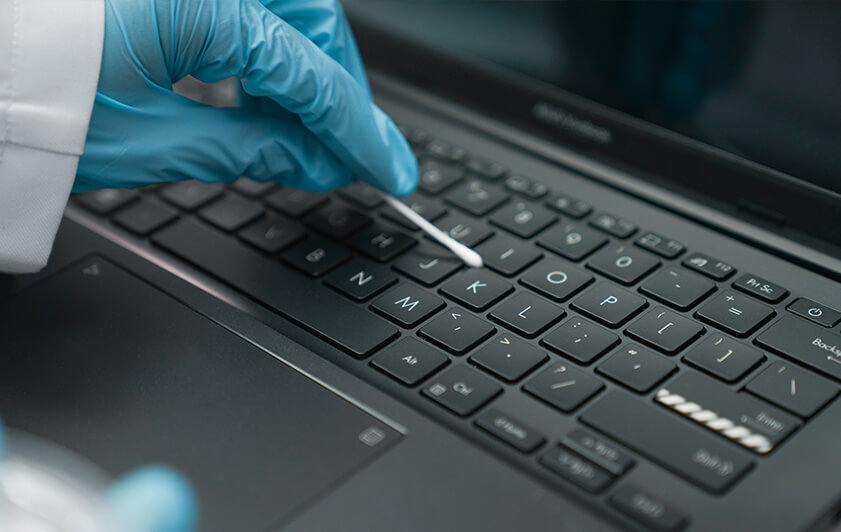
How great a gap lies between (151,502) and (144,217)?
1.04 feet

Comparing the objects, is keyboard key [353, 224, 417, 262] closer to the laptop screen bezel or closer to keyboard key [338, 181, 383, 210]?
keyboard key [338, 181, 383, 210]

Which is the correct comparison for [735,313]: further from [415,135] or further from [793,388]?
[415,135]

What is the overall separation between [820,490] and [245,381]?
351 millimetres

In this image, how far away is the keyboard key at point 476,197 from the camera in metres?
0.69

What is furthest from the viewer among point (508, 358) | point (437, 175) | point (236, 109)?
point (437, 175)

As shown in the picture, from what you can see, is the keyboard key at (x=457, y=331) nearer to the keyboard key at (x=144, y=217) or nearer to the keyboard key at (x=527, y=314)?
the keyboard key at (x=527, y=314)

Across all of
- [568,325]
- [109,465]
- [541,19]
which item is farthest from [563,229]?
[109,465]

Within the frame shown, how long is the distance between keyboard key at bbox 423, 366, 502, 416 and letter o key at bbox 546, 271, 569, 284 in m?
0.12

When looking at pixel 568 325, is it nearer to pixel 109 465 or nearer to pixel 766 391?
pixel 766 391

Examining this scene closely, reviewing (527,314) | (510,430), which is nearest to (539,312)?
(527,314)

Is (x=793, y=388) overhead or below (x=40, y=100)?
below

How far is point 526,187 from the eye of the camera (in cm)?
72

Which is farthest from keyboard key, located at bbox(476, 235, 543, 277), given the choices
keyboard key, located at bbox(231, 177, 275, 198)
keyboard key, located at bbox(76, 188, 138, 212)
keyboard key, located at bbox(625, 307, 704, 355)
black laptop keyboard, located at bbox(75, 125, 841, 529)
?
keyboard key, located at bbox(76, 188, 138, 212)

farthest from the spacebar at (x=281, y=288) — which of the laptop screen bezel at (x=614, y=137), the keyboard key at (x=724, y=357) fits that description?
the laptop screen bezel at (x=614, y=137)
